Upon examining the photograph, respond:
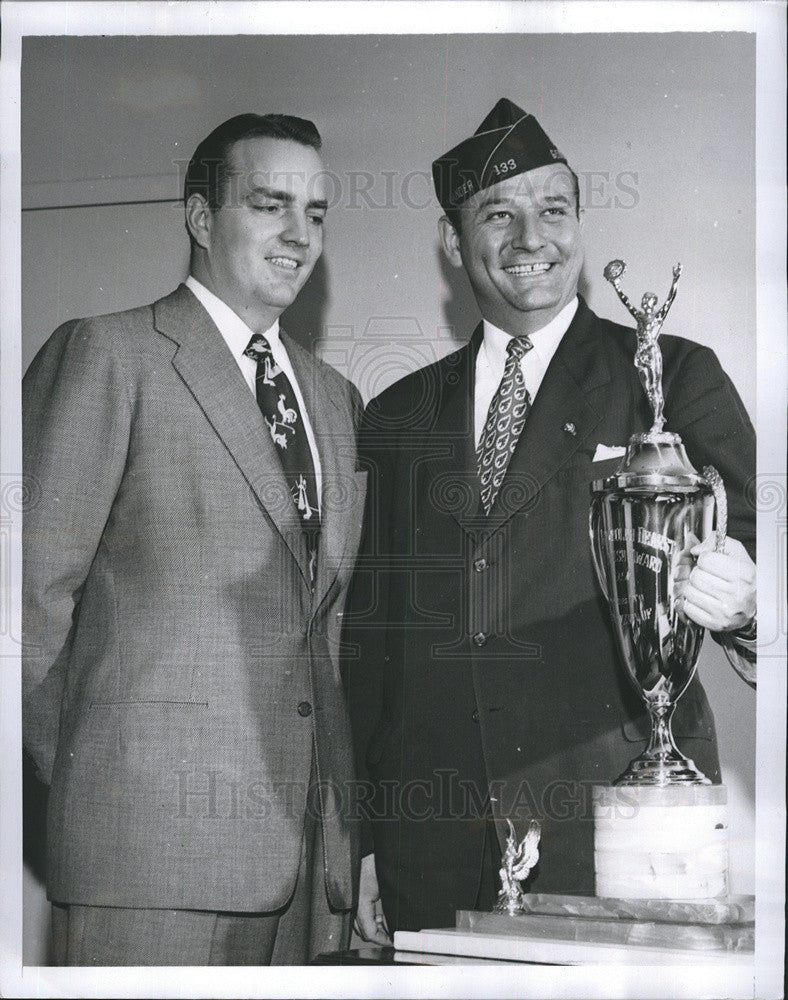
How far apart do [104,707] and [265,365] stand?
694mm

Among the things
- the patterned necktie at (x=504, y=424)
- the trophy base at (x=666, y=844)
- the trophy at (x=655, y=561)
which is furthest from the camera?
the patterned necktie at (x=504, y=424)

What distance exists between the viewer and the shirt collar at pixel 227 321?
8.45 feet

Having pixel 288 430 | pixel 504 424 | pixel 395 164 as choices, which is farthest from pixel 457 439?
pixel 395 164

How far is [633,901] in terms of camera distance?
2309mm

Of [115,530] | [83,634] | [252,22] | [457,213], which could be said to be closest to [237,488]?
[115,530]

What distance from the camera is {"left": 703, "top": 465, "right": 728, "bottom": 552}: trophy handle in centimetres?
248

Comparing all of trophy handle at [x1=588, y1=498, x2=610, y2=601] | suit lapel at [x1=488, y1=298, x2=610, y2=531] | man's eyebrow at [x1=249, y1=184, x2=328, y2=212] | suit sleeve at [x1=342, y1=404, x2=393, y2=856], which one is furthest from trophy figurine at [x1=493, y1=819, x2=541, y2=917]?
man's eyebrow at [x1=249, y1=184, x2=328, y2=212]

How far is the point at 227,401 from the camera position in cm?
254

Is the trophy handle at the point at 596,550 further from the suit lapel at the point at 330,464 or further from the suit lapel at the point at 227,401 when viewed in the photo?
the suit lapel at the point at 227,401

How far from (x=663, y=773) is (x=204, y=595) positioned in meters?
0.87

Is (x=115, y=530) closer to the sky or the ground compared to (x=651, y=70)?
closer to the ground

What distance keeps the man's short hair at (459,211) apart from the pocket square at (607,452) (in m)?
0.44

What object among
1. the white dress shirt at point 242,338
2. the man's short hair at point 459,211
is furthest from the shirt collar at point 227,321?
the man's short hair at point 459,211

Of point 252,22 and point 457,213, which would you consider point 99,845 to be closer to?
point 457,213
